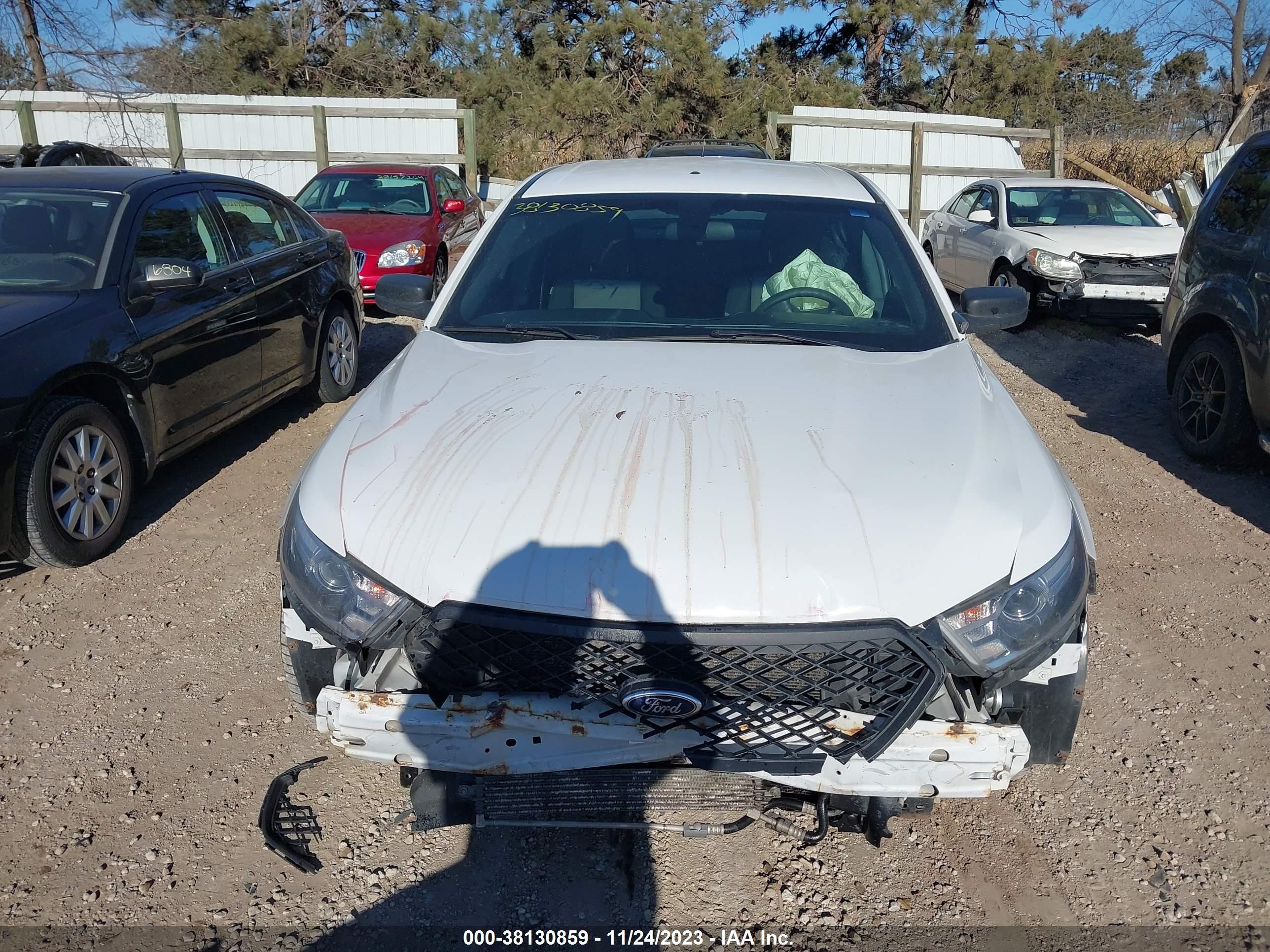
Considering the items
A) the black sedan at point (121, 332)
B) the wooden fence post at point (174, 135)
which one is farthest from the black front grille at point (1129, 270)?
the wooden fence post at point (174, 135)

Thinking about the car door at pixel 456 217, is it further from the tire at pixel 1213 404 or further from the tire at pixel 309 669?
the tire at pixel 309 669

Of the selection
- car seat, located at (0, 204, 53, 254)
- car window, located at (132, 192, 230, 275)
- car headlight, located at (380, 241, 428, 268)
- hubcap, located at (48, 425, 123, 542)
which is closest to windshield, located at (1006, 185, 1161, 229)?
car headlight, located at (380, 241, 428, 268)

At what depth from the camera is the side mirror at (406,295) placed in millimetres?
3838

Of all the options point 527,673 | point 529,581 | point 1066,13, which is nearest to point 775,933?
point 527,673

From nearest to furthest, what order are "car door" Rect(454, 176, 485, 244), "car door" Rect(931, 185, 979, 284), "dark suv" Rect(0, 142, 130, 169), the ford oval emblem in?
1. the ford oval emblem
2. "car door" Rect(931, 185, 979, 284)
3. "car door" Rect(454, 176, 485, 244)
4. "dark suv" Rect(0, 142, 130, 169)

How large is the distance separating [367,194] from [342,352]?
456 cm

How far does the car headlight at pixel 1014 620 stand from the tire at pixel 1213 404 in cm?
386

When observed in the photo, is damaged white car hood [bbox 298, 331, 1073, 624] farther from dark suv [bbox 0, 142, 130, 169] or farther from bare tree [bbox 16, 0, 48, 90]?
bare tree [bbox 16, 0, 48, 90]

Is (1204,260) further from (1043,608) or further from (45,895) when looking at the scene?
(45,895)

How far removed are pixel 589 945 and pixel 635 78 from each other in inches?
837

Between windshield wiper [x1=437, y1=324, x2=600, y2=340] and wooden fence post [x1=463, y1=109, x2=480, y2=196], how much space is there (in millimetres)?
13755

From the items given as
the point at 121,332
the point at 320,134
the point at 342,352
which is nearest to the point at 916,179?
the point at 320,134

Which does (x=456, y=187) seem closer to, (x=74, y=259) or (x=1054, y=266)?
(x=1054, y=266)

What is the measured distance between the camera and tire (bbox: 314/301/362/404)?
656 centimetres
